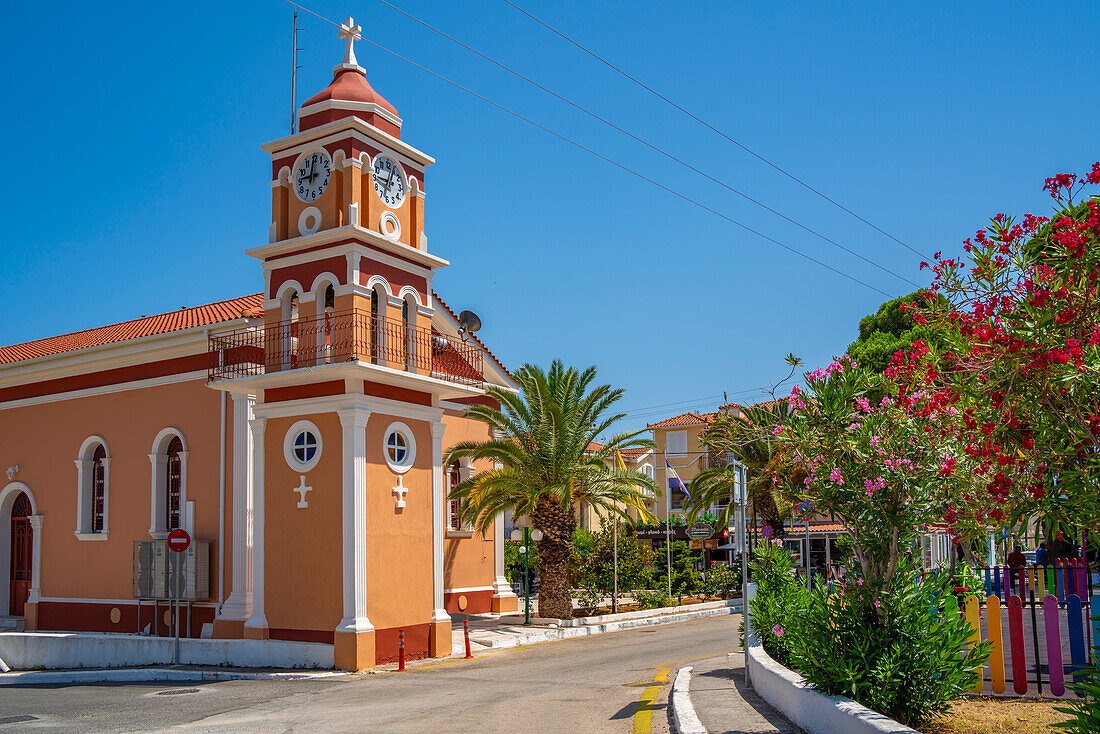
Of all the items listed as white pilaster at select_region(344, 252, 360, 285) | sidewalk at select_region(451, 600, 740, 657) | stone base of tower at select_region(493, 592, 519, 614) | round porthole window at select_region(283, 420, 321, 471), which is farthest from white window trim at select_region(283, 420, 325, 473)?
stone base of tower at select_region(493, 592, 519, 614)

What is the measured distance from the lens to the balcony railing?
1781 cm

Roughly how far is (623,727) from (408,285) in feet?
36.9

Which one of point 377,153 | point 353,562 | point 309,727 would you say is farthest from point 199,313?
point 309,727

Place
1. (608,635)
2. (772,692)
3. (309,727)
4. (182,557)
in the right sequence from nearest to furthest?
(772,692)
(309,727)
(182,557)
(608,635)

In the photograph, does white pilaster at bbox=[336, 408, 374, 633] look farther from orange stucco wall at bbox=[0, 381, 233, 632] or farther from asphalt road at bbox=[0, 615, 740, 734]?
orange stucco wall at bbox=[0, 381, 233, 632]

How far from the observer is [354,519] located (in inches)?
676

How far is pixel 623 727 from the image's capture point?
35.2ft

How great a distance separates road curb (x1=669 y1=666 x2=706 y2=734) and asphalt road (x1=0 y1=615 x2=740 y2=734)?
0.27 m

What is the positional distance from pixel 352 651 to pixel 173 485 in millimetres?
8008

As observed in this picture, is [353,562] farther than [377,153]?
No

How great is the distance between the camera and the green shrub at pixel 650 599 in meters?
28.8

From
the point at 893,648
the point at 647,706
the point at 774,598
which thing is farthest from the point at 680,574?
the point at 893,648

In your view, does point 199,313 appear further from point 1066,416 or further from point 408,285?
point 1066,416

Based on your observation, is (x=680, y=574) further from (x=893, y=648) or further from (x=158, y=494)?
(x=893, y=648)
